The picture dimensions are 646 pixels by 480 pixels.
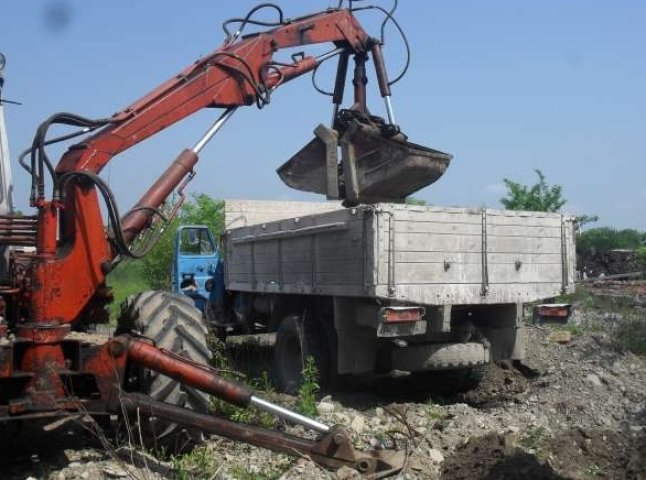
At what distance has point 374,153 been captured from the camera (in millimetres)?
8969

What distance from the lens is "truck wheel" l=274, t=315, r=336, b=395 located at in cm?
841

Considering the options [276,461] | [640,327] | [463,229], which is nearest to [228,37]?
[463,229]

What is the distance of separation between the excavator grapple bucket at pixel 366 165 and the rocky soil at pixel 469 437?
2.39m

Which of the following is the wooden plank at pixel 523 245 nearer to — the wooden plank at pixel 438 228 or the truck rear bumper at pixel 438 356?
the wooden plank at pixel 438 228

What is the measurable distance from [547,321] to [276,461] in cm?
406

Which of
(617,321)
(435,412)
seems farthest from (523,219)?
(617,321)

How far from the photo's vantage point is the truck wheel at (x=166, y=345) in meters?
5.63

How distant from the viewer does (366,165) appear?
9109 mm

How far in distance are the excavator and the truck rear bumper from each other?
225 centimetres

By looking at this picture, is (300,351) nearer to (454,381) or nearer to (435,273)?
(454,381)

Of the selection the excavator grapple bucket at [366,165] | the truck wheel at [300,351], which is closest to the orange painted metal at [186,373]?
the truck wheel at [300,351]

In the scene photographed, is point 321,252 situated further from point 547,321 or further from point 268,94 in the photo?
point 547,321

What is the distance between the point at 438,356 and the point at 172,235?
13.5m

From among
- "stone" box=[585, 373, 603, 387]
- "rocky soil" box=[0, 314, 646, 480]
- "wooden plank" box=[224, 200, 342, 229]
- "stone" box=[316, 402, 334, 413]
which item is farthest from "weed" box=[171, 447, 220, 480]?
"wooden plank" box=[224, 200, 342, 229]
